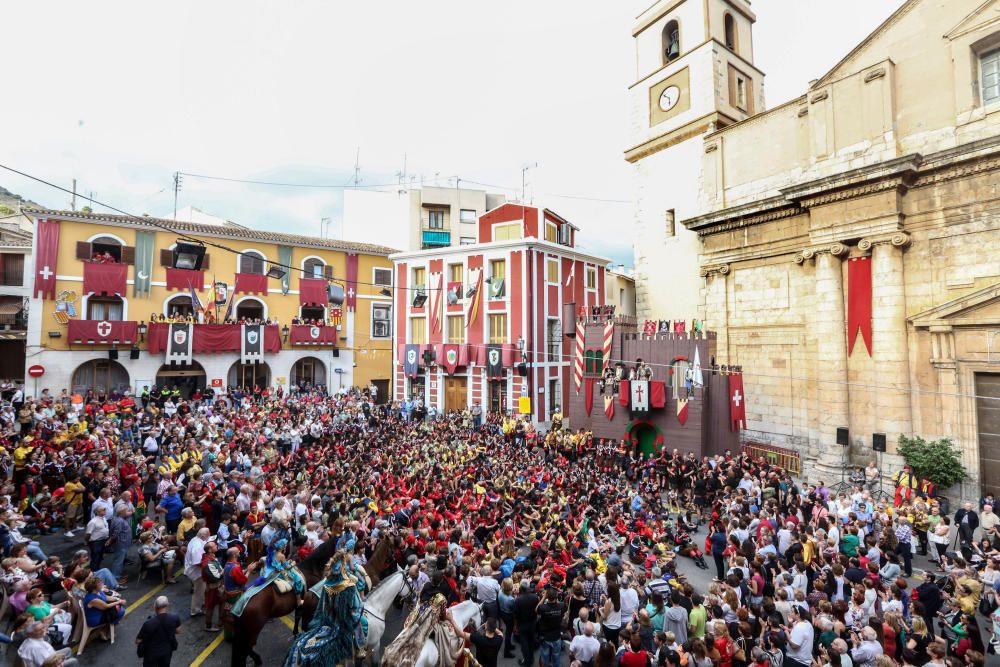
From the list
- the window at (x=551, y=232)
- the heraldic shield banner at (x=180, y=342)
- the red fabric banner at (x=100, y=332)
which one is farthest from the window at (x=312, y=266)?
the window at (x=551, y=232)

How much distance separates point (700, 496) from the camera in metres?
A: 16.6

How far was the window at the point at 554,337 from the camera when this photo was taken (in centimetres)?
3136

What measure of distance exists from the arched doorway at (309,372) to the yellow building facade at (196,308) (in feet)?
0.24

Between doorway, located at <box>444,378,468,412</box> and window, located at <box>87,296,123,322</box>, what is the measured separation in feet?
64.5

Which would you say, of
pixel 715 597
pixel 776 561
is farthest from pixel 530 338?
pixel 715 597

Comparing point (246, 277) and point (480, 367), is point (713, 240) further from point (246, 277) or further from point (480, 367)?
point (246, 277)

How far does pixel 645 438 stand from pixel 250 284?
88.6 feet

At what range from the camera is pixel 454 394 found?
32188mm

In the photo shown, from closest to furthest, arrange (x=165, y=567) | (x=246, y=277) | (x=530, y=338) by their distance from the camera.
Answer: (x=165, y=567)
(x=530, y=338)
(x=246, y=277)

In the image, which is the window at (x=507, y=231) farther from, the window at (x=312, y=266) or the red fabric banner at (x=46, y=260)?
the red fabric banner at (x=46, y=260)

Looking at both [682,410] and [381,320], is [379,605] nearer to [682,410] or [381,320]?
[682,410]

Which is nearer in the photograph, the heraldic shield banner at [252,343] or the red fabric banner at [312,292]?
the heraldic shield banner at [252,343]

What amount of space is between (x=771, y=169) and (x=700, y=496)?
15.7 metres

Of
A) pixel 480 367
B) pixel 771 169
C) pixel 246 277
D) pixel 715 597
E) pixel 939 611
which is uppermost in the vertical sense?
pixel 771 169
